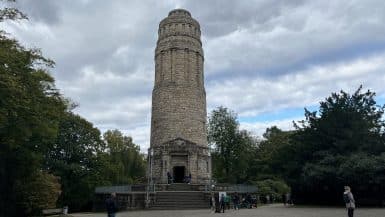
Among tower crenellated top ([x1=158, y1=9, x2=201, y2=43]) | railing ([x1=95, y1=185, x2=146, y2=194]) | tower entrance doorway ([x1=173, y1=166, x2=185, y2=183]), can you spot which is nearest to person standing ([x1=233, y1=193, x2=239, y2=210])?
railing ([x1=95, y1=185, x2=146, y2=194])

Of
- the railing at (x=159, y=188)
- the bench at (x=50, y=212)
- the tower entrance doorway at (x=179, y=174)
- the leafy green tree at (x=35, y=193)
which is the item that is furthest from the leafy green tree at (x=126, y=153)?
the leafy green tree at (x=35, y=193)

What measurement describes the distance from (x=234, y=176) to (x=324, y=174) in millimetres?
29638

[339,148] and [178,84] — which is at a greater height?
[178,84]

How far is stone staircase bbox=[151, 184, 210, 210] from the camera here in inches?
1076

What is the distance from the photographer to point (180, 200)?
28125 mm

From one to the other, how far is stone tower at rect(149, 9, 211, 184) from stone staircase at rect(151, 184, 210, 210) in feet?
22.1

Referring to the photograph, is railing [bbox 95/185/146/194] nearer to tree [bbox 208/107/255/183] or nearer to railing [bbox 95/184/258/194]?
railing [bbox 95/184/258/194]

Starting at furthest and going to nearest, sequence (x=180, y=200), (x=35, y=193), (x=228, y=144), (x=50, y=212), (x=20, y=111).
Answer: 1. (x=228, y=144)
2. (x=180, y=200)
3. (x=50, y=212)
4. (x=35, y=193)
5. (x=20, y=111)

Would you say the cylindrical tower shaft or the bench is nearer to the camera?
the bench

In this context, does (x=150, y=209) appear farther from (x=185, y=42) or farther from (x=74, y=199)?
(x=185, y=42)

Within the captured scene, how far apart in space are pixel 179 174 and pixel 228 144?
15.8m

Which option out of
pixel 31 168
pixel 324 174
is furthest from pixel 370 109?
pixel 31 168

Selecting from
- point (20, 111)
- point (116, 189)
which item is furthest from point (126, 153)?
point (20, 111)

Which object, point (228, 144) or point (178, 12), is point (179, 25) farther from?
point (228, 144)
